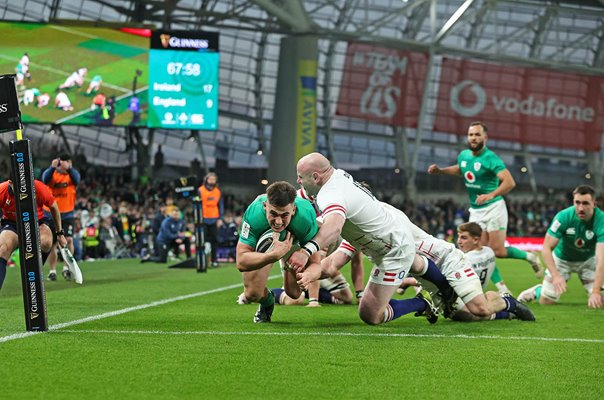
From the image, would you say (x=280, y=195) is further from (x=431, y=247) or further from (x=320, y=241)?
(x=431, y=247)

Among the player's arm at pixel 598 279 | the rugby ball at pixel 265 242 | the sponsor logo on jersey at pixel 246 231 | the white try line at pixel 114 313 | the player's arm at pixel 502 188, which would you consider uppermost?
the player's arm at pixel 502 188

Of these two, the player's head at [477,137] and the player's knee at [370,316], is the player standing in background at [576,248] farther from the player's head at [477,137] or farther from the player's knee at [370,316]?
the player's knee at [370,316]

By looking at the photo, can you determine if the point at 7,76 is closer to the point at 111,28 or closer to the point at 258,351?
the point at 258,351

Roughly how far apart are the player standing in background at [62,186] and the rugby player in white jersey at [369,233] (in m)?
8.28

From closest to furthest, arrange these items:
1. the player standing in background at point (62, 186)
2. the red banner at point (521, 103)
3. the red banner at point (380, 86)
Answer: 1. the player standing in background at point (62, 186)
2. the red banner at point (380, 86)
3. the red banner at point (521, 103)

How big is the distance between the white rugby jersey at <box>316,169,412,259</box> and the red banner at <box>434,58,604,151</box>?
34908 mm

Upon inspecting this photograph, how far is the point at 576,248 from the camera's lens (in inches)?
499

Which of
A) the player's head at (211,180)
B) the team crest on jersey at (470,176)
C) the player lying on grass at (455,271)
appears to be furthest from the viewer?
the player's head at (211,180)

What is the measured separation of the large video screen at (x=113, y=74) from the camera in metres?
30.7

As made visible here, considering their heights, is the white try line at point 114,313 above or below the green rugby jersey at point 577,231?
below

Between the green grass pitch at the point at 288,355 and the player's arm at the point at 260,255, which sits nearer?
the green grass pitch at the point at 288,355

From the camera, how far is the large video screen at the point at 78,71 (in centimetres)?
3055

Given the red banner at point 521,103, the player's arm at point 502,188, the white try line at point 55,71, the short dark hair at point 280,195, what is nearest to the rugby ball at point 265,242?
the short dark hair at point 280,195

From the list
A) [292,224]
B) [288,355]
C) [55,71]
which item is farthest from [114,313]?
[55,71]
